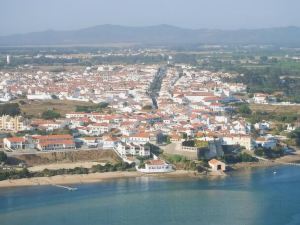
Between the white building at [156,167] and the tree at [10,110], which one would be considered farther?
the tree at [10,110]

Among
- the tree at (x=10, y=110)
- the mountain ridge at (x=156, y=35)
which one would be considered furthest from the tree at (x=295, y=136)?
the mountain ridge at (x=156, y=35)

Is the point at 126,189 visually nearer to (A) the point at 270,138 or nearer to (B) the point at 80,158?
(B) the point at 80,158

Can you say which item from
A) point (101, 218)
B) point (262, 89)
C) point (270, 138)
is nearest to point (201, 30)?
point (262, 89)

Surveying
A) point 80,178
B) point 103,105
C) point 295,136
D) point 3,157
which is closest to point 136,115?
point 103,105

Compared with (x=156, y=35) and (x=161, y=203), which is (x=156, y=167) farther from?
(x=156, y=35)

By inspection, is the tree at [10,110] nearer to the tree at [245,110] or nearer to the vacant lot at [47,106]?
the vacant lot at [47,106]
